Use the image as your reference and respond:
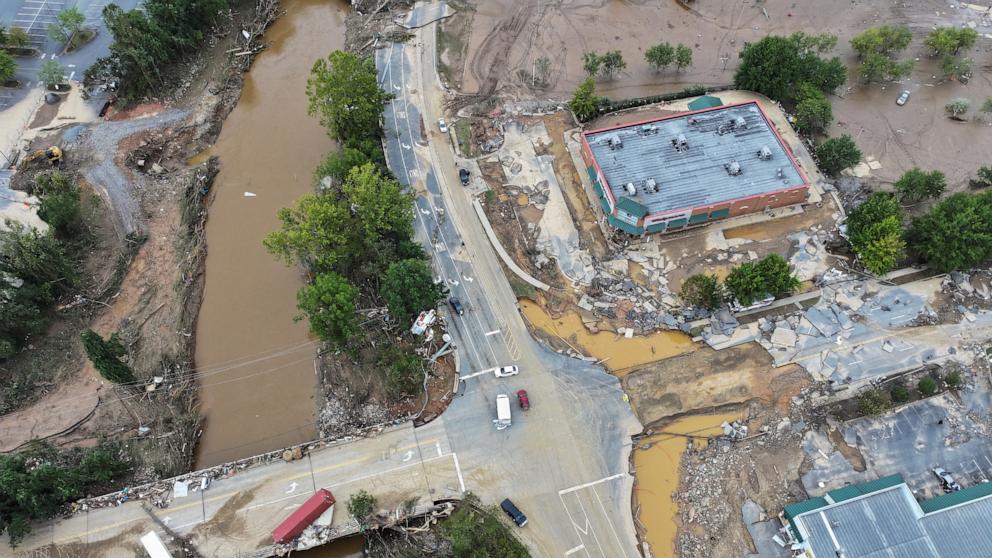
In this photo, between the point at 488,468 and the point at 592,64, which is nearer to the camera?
the point at 488,468

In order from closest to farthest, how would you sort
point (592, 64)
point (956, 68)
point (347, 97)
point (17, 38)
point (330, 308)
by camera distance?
1. point (330, 308)
2. point (347, 97)
3. point (956, 68)
4. point (592, 64)
5. point (17, 38)

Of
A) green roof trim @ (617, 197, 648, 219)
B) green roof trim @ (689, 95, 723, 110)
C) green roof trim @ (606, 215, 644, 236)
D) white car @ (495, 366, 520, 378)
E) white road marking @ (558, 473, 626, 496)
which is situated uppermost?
green roof trim @ (689, 95, 723, 110)

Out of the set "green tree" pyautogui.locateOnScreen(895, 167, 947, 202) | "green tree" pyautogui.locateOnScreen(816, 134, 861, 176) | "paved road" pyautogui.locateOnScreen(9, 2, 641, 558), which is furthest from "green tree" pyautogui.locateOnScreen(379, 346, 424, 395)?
"green tree" pyautogui.locateOnScreen(895, 167, 947, 202)

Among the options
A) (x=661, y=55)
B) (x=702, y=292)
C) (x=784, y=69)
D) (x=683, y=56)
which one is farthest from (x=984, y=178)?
(x=661, y=55)

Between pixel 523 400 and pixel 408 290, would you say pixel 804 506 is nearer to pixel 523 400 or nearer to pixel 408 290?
pixel 523 400

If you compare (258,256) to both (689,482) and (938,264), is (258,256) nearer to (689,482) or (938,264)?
(689,482)

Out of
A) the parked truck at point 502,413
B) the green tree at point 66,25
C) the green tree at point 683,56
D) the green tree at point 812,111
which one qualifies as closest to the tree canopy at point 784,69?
the green tree at point 812,111

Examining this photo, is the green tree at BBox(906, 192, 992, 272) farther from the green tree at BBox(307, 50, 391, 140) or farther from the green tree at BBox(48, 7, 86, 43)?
the green tree at BBox(48, 7, 86, 43)
